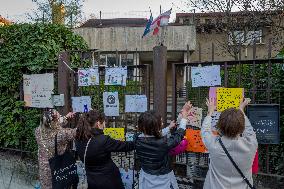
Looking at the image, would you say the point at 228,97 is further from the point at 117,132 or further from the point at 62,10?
the point at 62,10

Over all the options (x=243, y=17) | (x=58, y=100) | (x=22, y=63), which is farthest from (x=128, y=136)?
(x=243, y=17)

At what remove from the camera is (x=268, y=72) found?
4379mm

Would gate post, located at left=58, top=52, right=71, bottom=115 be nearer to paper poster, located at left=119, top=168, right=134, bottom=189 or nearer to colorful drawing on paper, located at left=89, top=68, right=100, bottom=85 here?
colorful drawing on paper, located at left=89, top=68, right=100, bottom=85

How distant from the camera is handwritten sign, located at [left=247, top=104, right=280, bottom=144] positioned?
4.31 metres

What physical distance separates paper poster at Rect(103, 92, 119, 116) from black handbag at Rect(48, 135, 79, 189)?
88cm

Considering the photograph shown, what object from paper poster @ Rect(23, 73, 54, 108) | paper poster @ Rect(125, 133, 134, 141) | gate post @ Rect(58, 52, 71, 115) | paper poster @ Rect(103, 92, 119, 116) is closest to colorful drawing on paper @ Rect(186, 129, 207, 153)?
paper poster @ Rect(125, 133, 134, 141)

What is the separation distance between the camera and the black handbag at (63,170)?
4.90 metres

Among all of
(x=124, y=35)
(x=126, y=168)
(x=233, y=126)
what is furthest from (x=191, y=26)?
(x=233, y=126)

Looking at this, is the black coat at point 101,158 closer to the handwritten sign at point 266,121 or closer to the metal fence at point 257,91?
the metal fence at point 257,91

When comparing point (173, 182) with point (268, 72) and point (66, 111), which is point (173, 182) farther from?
point (66, 111)

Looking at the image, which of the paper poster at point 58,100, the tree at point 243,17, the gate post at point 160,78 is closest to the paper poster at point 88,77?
the paper poster at point 58,100

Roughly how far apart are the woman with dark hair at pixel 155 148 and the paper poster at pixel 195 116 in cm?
53

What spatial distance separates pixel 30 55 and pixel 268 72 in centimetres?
442

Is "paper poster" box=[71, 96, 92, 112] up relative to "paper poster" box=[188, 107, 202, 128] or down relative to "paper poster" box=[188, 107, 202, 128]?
up
